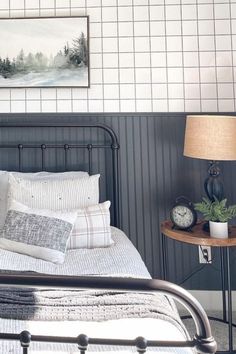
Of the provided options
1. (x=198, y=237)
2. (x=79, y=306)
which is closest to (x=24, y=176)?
(x=198, y=237)

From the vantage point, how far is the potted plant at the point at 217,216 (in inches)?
76.8

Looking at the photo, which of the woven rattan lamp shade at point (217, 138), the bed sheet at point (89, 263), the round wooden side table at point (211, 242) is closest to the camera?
the bed sheet at point (89, 263)

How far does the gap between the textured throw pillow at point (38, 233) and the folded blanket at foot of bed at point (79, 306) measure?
0.50m

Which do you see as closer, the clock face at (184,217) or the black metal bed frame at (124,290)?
the black metal bed frame at (124,290)

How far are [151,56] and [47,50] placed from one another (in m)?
0.74

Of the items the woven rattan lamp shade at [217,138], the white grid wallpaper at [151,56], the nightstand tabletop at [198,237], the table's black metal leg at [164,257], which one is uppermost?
the white grid wallpaper at [151,56]

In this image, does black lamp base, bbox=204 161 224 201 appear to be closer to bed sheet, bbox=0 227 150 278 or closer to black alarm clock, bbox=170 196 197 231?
black alarm clock, bbox=170 196 197 231

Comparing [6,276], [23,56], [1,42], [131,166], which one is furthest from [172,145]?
[6,276]

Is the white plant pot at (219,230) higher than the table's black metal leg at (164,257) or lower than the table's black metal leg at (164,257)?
higher

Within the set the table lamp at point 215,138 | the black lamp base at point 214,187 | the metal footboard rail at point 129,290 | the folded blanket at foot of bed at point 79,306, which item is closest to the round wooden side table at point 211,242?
the black lamp base at point 214,187

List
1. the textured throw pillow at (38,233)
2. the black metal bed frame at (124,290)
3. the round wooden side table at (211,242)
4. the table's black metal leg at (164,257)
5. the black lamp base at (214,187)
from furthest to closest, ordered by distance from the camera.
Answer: the table's black metal leg at (164,257), the black lamp base at (214,187), the round wooden side table at (211,242), the textured throw pillow at (38,233), the black metal bed frame at (124,290)

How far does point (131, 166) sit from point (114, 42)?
2.92 feet

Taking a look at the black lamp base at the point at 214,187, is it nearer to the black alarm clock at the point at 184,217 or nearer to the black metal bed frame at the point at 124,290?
the black alarm clock at the point at 184,217

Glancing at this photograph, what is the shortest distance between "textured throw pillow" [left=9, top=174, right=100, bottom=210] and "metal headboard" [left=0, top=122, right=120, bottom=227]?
30cm
